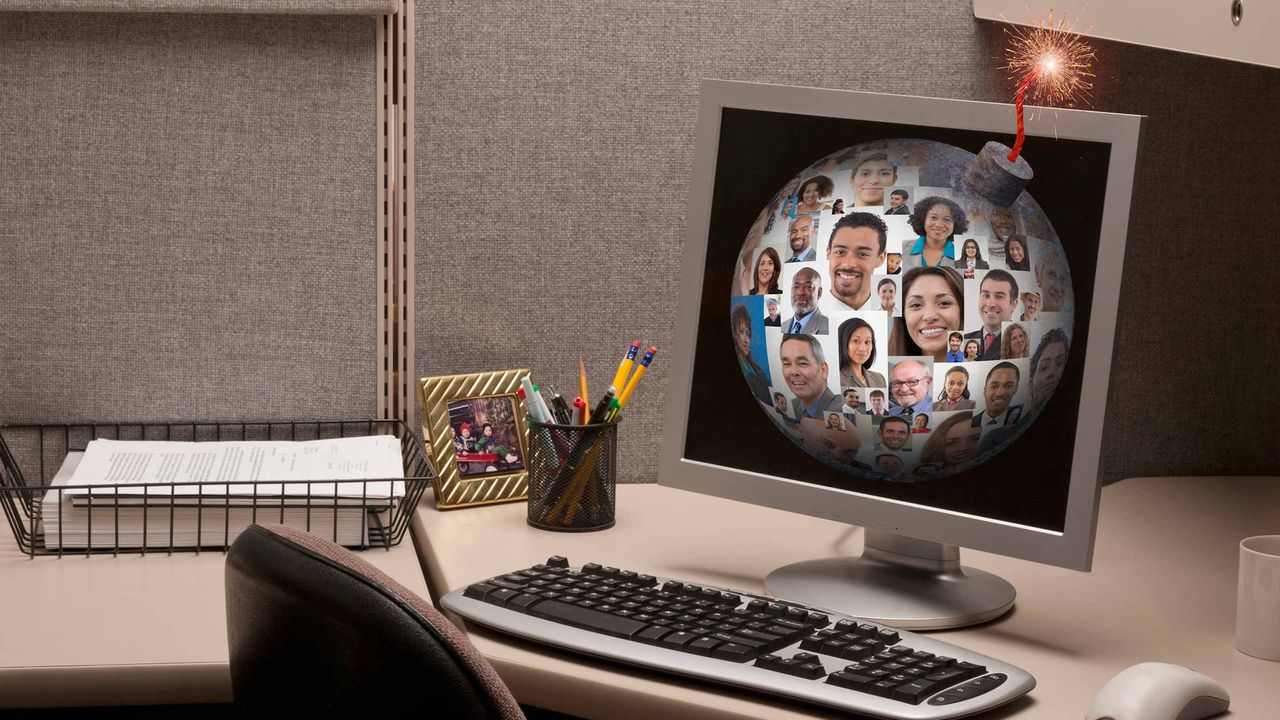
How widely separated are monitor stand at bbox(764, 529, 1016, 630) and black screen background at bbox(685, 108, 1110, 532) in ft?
0.20

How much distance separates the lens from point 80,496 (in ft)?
3.34

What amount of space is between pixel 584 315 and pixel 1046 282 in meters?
0.55

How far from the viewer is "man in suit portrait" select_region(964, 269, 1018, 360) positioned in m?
0.86

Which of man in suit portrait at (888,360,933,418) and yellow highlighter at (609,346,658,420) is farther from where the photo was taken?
yellow highlighter at (609,346,658,420)

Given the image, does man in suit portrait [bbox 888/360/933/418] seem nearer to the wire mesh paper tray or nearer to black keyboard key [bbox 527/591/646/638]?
black keyboard key [bbox 527/591/646/638]

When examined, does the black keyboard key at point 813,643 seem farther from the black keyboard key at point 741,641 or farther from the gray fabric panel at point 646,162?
the gray fabric panel at point 646,162

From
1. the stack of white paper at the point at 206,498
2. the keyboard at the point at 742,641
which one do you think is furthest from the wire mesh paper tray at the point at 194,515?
the keyboard at the point at 742,641

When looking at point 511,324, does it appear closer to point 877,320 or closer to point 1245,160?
point 877,320

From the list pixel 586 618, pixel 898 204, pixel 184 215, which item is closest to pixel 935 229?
pixel 898 204

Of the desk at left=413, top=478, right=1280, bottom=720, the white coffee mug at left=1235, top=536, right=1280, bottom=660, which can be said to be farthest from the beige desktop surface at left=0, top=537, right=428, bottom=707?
the white coffee mug at left=1235, top=536, right=1280, bottom=660

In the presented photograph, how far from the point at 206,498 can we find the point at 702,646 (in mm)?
488

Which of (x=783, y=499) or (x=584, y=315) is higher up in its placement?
(x=584, y=315)

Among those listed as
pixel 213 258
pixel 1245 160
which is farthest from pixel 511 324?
pixel 1245 160

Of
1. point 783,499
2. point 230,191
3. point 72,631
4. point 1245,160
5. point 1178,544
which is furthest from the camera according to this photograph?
point 1245,160
